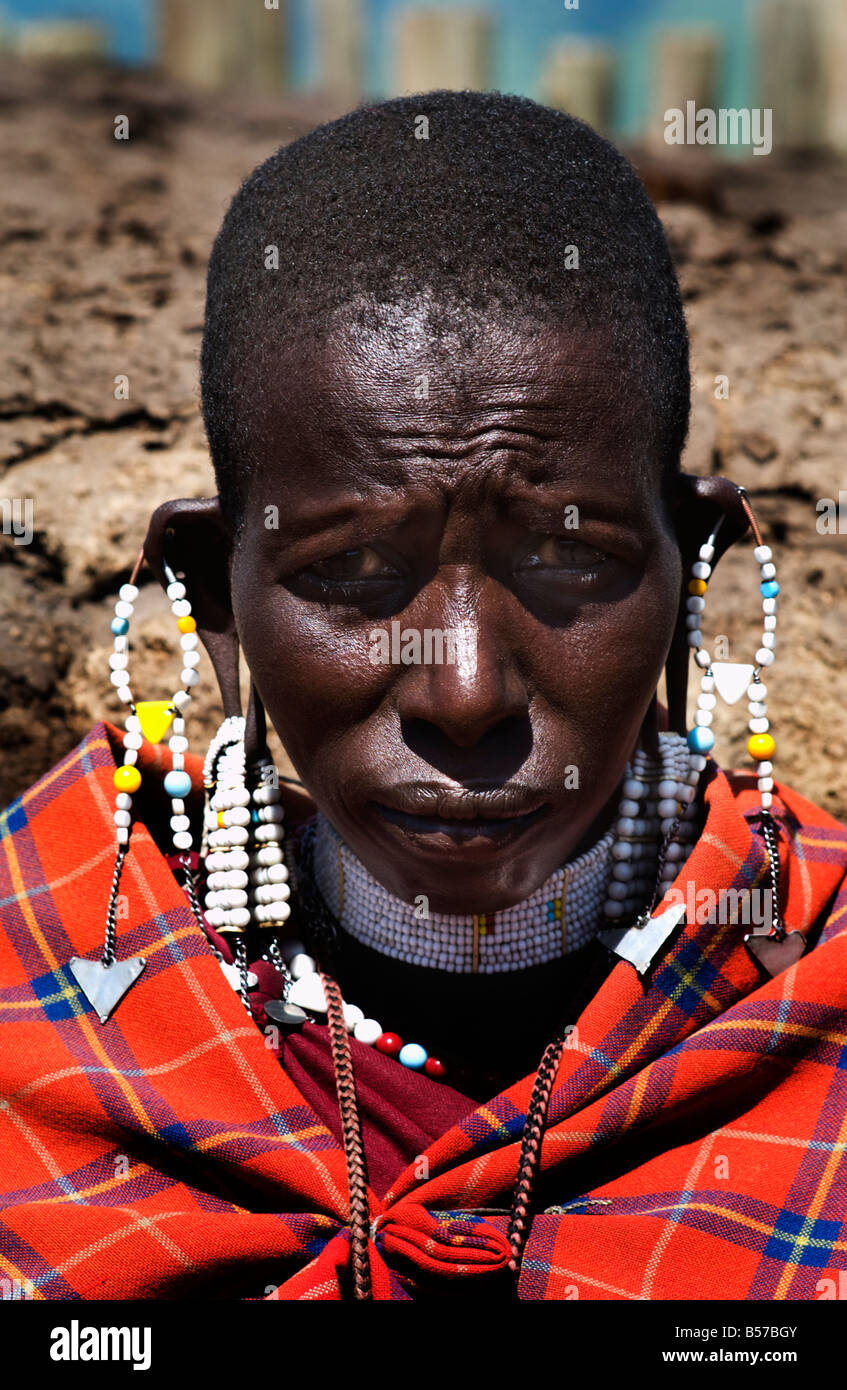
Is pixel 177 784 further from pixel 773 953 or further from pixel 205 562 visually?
pixel 773 953

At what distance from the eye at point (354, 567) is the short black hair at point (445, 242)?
0.23 meters

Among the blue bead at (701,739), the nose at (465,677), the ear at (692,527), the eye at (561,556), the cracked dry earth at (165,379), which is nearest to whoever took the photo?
the nose at (465,677)

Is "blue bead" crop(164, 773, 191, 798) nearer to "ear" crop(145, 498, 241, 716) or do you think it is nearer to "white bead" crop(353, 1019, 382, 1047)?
"ear" crop(145, 498, 241, 716)

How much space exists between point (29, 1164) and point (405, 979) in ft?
2.38

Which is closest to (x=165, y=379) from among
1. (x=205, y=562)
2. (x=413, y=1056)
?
(x=205, y=562)

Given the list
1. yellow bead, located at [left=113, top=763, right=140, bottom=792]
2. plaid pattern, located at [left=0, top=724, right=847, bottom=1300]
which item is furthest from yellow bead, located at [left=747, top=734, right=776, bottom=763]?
yellow bead, located at [left=113, top=763, right=140, bottom=792]

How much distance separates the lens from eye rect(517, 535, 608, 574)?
6.64 ft

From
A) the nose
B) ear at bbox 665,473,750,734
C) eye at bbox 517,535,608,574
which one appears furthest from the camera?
ear at bbox 665,473,750,734

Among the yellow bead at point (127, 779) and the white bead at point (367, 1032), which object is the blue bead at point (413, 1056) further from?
the yellow bead at point (127, 779)

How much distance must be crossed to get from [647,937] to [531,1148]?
1.35 feet

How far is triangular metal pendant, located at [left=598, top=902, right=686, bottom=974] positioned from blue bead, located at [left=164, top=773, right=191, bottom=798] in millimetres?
829

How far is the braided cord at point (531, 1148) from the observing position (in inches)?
84.3

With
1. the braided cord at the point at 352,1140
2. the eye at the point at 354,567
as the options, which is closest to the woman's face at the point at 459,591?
the eye at the point at 354,567
